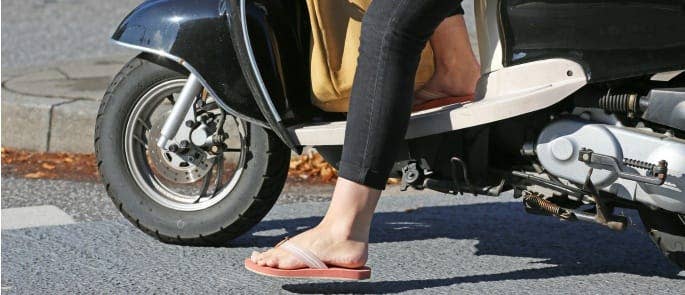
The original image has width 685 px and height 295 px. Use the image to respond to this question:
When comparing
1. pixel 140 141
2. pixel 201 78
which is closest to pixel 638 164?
pixel 201 78

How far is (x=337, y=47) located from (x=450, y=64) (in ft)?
1.18

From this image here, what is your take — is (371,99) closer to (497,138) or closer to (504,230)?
(497,138)

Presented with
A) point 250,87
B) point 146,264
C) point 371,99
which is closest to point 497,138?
point 371,99

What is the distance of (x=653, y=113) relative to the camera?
3535 millimetres

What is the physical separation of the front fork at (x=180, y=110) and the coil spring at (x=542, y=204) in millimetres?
1149

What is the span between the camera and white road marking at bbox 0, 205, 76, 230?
15.9 feet

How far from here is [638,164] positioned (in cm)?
358

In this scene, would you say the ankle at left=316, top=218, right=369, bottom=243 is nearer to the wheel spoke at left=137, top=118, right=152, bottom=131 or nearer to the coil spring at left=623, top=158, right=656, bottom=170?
the coil spring at left=623, top=158, right=656, bottom=170

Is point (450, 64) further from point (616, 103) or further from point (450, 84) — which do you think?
point (616, 103)

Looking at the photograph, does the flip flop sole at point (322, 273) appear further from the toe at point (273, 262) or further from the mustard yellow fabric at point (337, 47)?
the mustard yellow fabric at point (337, 47)

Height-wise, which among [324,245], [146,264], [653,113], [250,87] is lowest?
[146,264]

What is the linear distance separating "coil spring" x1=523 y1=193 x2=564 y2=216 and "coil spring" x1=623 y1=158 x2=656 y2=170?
253 millimetres

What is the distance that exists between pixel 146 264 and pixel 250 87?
651 millimetres

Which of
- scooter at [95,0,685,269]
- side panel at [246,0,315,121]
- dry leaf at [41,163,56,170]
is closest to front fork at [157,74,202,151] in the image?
scooter at [95,0,685,269]
